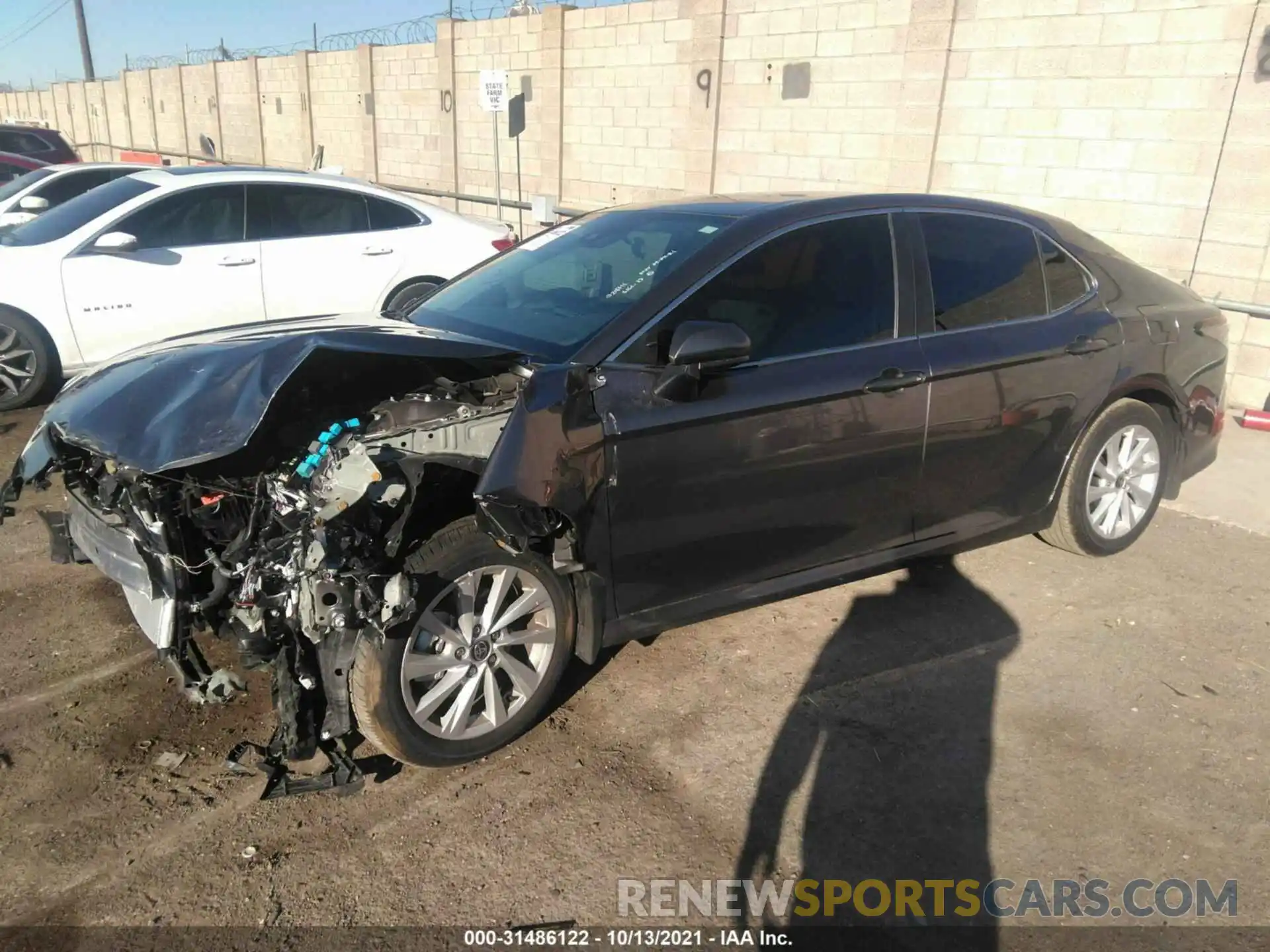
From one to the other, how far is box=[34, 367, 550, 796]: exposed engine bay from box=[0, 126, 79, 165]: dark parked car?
16.3 meters

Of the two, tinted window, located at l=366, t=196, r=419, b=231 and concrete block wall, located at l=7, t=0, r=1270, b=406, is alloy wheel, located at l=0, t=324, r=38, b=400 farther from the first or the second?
concrete block wall, located at l=7, t=0, r=1270, b=406

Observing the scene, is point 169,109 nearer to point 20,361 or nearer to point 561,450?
point 20,361

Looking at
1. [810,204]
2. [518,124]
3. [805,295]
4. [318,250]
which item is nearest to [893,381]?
[805,295]

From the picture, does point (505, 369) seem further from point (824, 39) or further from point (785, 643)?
point (824, 39)

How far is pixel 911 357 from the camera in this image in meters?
3.78

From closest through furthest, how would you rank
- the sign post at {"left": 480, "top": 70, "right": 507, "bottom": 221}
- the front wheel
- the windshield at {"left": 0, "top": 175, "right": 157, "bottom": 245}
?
the front wheel, the windshield at {"left": 0, "top": 175, "right": 157, "bottom": 245}, the sign post at {"left": 480, "top": 70, "right": 507, "bottom": 221}

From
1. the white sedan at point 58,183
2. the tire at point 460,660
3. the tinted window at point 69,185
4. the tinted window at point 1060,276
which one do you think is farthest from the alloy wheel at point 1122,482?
the tinted window at point 69,185

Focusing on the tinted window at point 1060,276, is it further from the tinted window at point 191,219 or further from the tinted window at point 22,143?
the tinted window at point 22,143

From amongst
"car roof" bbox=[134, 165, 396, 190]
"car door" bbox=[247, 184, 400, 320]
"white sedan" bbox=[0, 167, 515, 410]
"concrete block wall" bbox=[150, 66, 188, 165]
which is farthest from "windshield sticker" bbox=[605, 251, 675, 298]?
"concrete block wall" bbox=[150, 66, 188, 165]

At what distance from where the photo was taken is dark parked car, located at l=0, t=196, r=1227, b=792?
293 cm

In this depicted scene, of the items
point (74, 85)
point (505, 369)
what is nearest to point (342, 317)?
point (505, 369)

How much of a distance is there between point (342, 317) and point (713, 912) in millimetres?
2828

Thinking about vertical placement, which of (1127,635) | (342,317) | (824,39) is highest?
(824,39)

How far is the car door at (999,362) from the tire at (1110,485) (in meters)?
0.18
